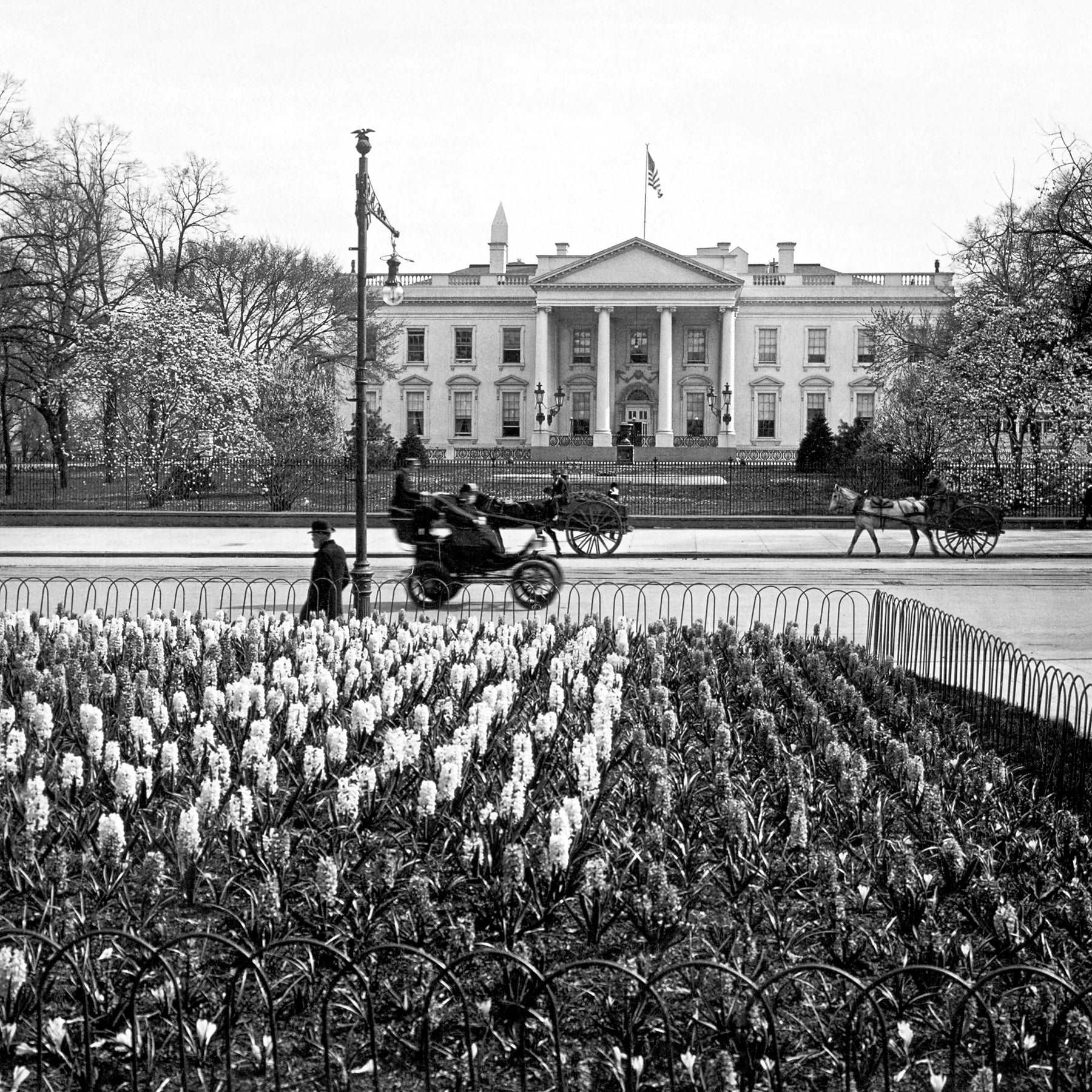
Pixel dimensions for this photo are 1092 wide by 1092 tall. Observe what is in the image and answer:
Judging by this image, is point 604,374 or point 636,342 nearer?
point 604,374

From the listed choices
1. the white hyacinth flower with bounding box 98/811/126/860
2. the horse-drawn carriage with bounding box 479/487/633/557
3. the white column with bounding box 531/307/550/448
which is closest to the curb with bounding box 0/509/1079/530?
the horse-drawn carriage with bounding box 479/487/633/557

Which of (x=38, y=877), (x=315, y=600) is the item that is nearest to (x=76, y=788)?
(x=38, y=877)

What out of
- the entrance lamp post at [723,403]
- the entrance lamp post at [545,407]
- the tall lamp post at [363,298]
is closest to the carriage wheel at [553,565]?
the tall lamp post at [363,298]

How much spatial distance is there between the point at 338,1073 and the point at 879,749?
4658 mm

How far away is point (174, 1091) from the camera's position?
4.14m

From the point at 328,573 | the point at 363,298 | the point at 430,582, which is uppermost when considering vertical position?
the point at 363,298

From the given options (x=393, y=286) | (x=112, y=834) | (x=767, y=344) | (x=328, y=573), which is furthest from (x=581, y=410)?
(x=112, y=834)

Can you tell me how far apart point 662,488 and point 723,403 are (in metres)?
36.6

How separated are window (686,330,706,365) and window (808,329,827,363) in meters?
6.45

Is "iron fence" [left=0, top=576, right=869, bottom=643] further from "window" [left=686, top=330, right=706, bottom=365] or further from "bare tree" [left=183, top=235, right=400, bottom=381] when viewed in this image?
"window" [left=686, top=330, right=706, bottom=365]

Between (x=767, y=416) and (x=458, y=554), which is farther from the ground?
(x=767, y=416)

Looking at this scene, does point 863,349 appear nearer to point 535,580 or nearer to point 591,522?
point 591,522

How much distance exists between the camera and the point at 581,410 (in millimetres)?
76750

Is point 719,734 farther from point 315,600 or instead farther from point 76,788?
point 315,600
